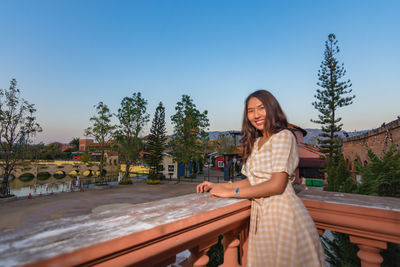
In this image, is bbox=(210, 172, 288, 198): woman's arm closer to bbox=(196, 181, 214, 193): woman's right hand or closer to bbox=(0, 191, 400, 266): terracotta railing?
bbox=(0, 191, 400, 266): terracotta railing

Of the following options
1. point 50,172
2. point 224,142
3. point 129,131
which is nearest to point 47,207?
point 129,131

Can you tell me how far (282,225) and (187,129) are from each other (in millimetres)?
22666

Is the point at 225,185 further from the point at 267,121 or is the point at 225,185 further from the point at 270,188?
the point at 267,121

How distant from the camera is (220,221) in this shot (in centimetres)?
98

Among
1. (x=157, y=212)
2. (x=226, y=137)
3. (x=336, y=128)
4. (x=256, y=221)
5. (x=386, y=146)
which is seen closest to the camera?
(x=157, y=212)

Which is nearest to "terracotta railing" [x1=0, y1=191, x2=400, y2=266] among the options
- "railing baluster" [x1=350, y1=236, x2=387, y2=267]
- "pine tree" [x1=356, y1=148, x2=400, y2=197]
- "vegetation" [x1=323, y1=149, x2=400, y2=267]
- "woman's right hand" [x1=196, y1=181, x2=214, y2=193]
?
"railing baluster" [x1=350, y1=236, x2=387, y2=267]

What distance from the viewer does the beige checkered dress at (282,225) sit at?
106 centimetres

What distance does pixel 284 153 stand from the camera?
1.17 m

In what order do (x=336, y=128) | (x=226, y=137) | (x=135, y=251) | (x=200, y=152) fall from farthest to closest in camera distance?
(x=226, y=137) < (x=200, y=152) < (x=336, y=128) < (x=135, y=251)

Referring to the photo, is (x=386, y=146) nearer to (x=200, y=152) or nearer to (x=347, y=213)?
(x=347, y=213)

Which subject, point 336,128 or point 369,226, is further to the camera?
point 336,128

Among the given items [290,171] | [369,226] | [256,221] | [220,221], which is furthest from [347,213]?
[220,221]

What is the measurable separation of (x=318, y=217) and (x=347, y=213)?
150 millimetres

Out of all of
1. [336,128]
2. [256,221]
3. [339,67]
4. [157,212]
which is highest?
[339,67]
